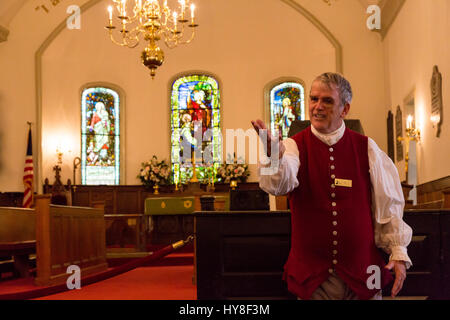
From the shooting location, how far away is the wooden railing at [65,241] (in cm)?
736

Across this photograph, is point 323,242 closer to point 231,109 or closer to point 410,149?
point 410,149

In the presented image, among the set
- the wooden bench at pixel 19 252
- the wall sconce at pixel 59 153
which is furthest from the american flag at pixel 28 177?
the wooden bench at pixel 19 252

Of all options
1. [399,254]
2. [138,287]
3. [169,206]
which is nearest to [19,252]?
[138,287]

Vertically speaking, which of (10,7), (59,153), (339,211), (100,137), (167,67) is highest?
(10,7)

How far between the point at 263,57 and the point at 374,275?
527 inches

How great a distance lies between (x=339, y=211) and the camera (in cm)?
242

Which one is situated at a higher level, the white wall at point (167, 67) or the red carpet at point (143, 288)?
the white wall at point (167, 67)

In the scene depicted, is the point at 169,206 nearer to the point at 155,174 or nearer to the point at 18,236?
the point at 155,174

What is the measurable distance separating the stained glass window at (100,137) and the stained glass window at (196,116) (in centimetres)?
146

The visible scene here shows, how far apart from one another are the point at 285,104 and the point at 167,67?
3.07 m

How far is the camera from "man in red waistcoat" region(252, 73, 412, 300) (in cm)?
238

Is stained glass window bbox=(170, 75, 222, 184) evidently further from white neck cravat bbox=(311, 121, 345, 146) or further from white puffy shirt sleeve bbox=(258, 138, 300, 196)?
white puffy shirt sleeve bbox=(258, 138, 300, 196)

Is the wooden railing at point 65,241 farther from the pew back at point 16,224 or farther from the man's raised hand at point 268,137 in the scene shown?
the man's raised hand at point 268,137

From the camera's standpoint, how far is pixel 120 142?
15.7 metres
